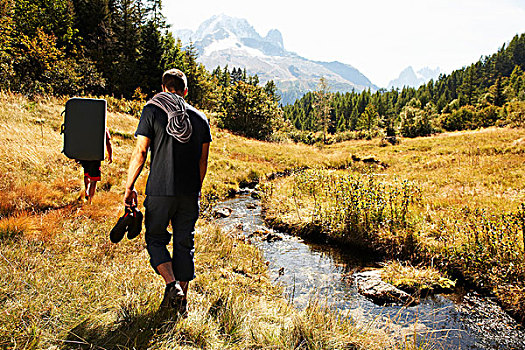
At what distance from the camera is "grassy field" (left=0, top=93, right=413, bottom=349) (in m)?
2.49

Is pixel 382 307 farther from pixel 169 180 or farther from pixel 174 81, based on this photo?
pixel 174 81

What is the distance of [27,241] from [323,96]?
56.5m

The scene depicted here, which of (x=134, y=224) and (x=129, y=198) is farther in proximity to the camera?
(x=134, y=224)

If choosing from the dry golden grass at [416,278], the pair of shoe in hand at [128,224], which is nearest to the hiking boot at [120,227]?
the pair of shoe in hand at [128,224]

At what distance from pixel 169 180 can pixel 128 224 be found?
73 centimetres

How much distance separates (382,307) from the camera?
492cm

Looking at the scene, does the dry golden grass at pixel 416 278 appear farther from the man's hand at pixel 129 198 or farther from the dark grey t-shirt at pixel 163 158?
the man's hand at pixel 129 198

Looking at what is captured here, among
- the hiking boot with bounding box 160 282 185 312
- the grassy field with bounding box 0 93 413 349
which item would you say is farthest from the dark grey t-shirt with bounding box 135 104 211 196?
the grassy field with bounding box 0 93 413 349

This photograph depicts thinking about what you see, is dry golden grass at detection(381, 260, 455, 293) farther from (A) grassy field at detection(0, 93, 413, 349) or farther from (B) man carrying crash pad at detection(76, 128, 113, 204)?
(B) man carrying crash pad at detection(76, 128, 113, 204)

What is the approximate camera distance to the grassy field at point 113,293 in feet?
8.18

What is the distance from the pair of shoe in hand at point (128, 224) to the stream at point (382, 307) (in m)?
2.38

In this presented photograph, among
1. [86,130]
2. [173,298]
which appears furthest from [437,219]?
[86,130]

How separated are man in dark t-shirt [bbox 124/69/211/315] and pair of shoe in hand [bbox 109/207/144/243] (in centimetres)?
14

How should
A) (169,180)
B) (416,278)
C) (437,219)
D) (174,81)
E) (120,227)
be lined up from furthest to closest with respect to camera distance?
1. (437,219)
2. (416,278)
3. (174,81)
4. (120,227)
5. (169,180)
